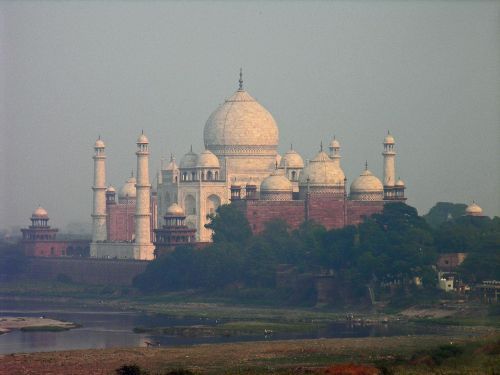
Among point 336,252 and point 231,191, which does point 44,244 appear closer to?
point 231,191

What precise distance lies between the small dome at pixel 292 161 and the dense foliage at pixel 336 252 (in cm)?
881

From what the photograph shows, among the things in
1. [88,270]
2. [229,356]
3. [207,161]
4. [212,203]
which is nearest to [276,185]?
[207,161]

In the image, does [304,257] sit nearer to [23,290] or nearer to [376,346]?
[23,290]

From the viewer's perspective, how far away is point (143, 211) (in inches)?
5054

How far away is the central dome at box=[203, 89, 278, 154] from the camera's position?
134 metres

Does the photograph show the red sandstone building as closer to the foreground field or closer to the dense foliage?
the dense foliage

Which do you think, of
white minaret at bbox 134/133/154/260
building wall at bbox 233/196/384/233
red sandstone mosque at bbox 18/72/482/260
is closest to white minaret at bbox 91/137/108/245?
red sandstone mosque at bbox 18/72/482/260

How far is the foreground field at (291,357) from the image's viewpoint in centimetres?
7625

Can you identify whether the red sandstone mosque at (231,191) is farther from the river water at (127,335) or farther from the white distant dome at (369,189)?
the river water at (127,335)

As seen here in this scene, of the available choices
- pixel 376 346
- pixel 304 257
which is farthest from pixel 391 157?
pixel 376 346

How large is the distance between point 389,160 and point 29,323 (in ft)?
125

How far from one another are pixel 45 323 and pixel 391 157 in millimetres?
37806

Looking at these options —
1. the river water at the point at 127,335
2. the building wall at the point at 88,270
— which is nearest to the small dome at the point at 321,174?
the building wall at the point at 88,270

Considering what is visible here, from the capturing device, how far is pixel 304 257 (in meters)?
117
